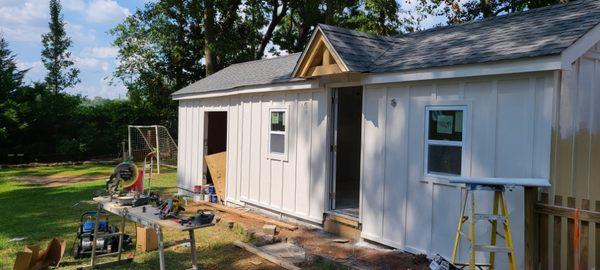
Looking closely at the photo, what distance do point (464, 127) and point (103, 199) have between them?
16.0 ft

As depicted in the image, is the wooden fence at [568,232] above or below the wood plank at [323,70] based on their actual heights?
below

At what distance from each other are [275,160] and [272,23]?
19.1 m

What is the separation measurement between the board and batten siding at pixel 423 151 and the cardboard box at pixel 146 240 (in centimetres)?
327

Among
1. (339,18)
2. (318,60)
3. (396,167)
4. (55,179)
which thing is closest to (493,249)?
(396,167)

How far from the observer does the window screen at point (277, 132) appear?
905 centimetres

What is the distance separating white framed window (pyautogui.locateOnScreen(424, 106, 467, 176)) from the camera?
5.81 metres

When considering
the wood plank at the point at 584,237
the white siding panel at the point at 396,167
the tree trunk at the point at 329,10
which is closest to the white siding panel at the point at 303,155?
the white siding panel at the point at 396,167

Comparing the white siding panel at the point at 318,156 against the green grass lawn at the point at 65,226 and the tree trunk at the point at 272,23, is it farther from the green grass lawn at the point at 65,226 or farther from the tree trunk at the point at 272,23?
the tree trunk at the point at 272,23

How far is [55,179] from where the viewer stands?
51.5 ft

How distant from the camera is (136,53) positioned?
23.5 metres

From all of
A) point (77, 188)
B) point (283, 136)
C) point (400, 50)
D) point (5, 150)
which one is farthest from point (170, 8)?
point (400, 50)

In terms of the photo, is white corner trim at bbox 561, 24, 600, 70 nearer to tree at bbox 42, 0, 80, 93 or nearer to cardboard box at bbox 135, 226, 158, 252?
cardboard box at bbox 135, 226, 158, 252

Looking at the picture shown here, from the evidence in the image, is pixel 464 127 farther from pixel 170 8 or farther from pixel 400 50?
pixel 170 8

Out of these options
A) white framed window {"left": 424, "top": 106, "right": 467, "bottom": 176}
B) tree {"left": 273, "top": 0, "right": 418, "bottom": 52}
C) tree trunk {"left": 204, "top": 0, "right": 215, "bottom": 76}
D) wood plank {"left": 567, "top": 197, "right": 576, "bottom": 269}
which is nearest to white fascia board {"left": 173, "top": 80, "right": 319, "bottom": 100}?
white framed window {"left": 424, "top": 106, "right": 467, "bottom": 176}
